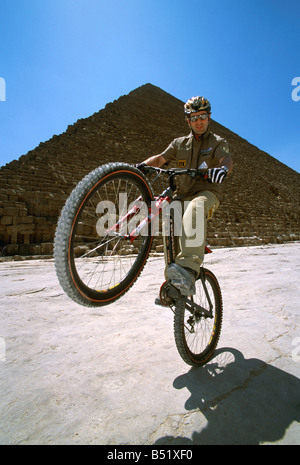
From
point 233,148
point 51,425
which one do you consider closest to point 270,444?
point 51,425

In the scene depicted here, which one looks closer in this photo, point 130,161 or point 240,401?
point 240,401

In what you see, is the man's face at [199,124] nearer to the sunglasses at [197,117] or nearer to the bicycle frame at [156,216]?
the sunglasses at [197,117]

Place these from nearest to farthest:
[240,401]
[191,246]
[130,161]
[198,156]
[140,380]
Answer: [240,401] → [140,380] → [191,246] → [198,156] → [130,161]

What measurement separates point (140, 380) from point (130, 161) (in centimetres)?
2857

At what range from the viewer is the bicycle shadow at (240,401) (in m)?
1.04

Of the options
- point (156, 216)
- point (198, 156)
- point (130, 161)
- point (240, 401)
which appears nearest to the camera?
point (240, 401)

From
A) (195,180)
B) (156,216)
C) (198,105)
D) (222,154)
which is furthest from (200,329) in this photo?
(198,105)

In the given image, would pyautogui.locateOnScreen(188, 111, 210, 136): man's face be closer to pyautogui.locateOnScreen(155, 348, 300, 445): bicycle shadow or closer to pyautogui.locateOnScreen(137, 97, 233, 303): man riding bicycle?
pyautogui.locateOnScreen(137, 97, 233, 303): man riding bicycle

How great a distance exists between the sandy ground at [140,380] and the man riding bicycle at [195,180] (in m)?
0.49

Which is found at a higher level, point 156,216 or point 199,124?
point 199,124

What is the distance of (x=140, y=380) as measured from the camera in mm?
1362

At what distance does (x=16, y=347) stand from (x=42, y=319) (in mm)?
496

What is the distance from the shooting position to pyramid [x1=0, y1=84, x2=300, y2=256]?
11250mm

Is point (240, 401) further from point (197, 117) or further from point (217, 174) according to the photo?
point (197, 117)
